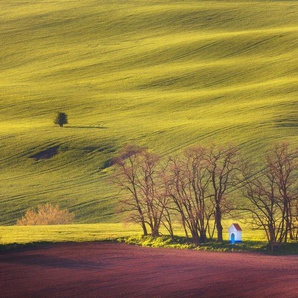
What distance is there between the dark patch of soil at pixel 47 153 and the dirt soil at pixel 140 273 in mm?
30970

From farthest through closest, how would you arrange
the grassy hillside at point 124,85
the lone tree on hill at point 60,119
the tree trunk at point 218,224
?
the lone tree on hill at point 60,119 < the grassy hillside at point 124,85 < the tree trunk at point 218,224

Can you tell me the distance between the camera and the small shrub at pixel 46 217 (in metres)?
60.7

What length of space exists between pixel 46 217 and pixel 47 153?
50.7 feet

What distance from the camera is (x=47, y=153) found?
7600cm

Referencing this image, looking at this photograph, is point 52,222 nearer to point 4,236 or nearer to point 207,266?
point 4,236

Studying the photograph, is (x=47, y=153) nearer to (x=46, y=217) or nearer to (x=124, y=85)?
(x=46, y=217)

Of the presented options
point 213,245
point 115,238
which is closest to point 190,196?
point 213,245

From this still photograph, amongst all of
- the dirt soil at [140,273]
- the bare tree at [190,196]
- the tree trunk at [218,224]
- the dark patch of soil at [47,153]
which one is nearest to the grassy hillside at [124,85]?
the dark patch of soil at [47,153]

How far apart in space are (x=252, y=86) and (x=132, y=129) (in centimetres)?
1884

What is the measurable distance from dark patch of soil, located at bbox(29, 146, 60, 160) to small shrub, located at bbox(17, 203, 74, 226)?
1281 centimetres

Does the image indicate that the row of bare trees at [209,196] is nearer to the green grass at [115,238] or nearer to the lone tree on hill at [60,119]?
the green grass at [115,238]

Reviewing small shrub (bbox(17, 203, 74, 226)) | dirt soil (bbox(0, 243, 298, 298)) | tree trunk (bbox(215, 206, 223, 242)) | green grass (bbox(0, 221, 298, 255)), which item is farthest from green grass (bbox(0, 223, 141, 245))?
small shrub (bbox(17, 203, 74, 226))

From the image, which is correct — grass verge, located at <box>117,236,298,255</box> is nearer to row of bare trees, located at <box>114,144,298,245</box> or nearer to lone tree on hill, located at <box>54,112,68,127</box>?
row of bare trees, located at <box>114,144,298,245</box>

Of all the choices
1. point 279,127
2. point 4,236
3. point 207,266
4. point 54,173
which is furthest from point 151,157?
point 279,127
